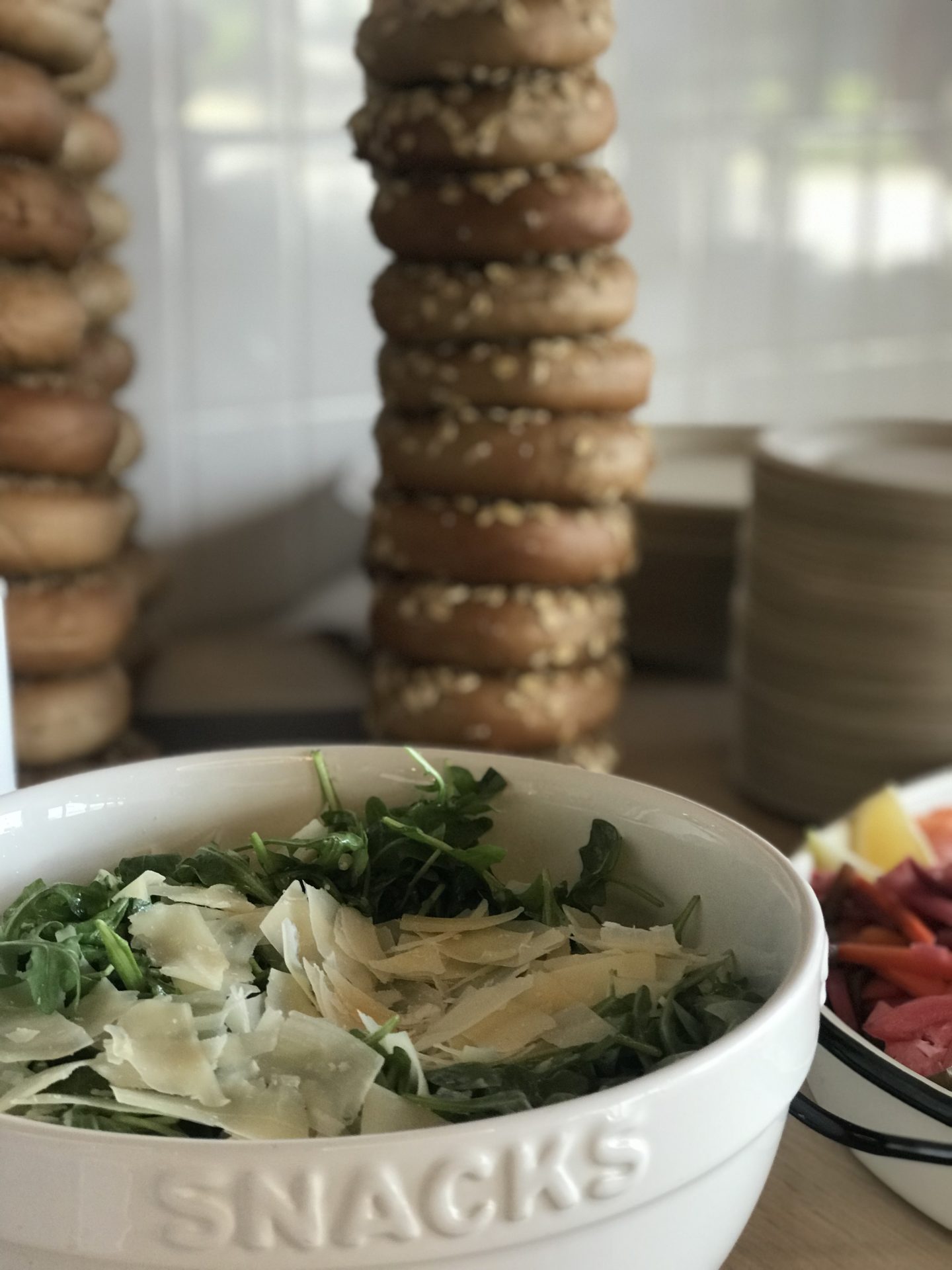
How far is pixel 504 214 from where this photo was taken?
1.96ft

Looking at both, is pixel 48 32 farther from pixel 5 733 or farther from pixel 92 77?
pixel 5 733

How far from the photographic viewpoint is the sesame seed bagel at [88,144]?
67cm

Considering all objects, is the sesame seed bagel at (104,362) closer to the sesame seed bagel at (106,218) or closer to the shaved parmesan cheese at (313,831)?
the sesame seed bagel at (106,218)

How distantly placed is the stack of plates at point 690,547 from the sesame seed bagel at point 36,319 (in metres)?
0.44

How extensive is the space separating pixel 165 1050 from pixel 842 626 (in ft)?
1.63

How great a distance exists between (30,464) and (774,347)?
0.85 meters

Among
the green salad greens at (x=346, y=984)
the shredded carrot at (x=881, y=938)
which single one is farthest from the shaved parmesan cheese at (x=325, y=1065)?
the shredded carrot at (x=881, y=938)

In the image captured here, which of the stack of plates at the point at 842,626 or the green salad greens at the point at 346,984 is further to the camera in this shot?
the stack of plates at the point at 842,626

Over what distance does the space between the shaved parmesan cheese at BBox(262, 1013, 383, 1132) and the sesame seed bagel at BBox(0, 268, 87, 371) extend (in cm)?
36

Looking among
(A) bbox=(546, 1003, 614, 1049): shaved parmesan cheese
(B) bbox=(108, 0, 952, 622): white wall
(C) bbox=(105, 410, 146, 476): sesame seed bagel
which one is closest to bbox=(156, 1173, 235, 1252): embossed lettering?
(A) bbox=(546, 1003, 614, 1049): shaved parmesan cheese

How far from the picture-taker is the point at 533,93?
0.59 meters

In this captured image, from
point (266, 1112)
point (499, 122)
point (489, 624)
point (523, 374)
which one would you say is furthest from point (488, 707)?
point (266, 1112)

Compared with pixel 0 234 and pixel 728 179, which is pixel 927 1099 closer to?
pixel 0 234

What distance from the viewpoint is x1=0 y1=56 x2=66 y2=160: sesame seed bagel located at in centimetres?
55
